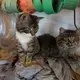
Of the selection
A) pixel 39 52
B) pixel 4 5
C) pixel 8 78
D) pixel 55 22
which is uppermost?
pixel 4 5

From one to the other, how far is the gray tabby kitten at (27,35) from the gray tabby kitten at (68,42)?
132mm

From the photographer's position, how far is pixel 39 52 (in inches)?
37.2

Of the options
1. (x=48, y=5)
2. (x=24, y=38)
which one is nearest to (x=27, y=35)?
(x=24, y=38)

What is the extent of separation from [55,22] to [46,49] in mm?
203

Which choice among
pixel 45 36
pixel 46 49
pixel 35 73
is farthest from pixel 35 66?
pixel 45 36

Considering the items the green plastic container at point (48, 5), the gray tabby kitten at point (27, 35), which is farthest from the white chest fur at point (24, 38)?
the green plastic container at point (48, 5)

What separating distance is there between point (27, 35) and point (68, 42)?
0.23 m

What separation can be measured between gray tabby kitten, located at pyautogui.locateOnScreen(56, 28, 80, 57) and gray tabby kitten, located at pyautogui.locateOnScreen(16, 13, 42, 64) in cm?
13

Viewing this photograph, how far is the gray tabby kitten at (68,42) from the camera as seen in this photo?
34.1 inches

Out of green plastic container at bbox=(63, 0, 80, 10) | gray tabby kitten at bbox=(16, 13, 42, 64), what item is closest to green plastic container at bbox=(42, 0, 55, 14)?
green plastic container at bbox=(63, 0, 80, 10)

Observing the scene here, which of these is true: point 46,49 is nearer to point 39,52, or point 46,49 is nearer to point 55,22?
point 39,52

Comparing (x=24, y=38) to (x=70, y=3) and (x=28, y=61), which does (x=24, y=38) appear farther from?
(x=70, y=3)

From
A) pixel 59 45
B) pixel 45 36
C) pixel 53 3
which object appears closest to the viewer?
pixel 53 3

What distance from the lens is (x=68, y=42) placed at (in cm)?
87
